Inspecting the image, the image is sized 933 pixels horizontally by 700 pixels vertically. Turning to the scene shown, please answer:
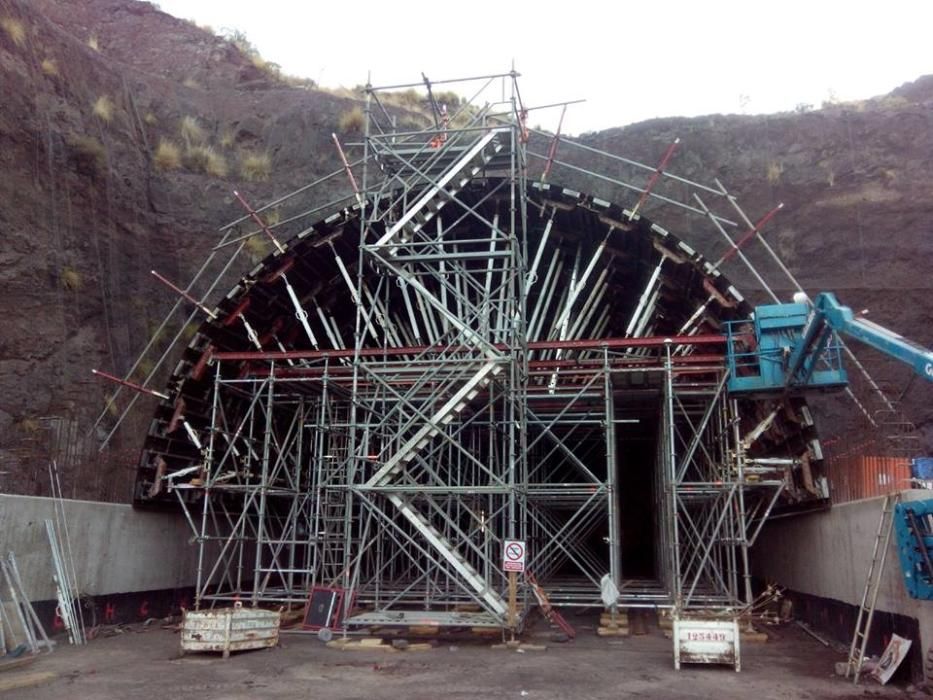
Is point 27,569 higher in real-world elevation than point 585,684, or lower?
higher

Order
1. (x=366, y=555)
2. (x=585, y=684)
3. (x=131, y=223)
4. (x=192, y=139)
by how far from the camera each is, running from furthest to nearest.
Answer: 1. (x=192, y=139)
2. (x=131, y=223)
3. (x=366, y=555)
4. (x=585, y=684)

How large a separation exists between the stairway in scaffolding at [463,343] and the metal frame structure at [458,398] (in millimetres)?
58

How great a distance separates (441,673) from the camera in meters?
10.6

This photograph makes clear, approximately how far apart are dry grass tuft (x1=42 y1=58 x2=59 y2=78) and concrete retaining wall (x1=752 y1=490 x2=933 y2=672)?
21.4m

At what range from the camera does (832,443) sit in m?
16.3

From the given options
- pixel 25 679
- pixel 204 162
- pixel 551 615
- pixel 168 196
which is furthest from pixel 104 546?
pixel 204 162

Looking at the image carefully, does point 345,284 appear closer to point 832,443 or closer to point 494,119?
point 494,119

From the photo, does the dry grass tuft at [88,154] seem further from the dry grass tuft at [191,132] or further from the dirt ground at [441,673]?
the dirt ground at [441,673]

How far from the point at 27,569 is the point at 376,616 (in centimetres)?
583

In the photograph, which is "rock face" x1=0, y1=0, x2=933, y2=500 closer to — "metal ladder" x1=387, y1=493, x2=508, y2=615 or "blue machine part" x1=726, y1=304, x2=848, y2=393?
"blue machine part" x1=726, y1=304, x2=848, y2=393

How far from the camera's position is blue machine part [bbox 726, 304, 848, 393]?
13922mm

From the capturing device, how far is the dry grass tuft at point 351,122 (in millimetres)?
27656

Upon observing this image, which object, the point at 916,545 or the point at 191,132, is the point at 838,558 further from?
the point at 191,132

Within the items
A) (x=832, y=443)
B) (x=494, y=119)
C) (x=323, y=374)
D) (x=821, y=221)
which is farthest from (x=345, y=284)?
(x=821, y=221)
